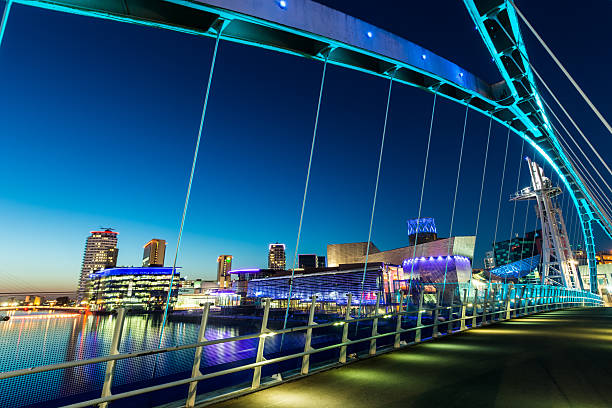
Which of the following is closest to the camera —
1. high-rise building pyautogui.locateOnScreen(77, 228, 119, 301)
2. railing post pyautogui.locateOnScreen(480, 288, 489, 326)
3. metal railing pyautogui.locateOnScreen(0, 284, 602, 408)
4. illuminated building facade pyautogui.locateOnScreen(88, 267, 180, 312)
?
metal railing pyautogui.locateOnScreen(0, 284, 602, 408)

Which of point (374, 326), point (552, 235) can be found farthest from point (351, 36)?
point (552, 235)

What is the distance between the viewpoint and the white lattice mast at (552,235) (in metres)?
36.6

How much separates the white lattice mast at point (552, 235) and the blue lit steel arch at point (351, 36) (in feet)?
81.8

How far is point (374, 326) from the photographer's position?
286 inches

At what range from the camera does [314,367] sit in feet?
20.9

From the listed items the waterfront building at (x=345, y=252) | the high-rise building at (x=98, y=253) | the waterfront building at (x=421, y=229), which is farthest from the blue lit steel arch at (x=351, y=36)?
the high-rise building at (x=98, y=253)

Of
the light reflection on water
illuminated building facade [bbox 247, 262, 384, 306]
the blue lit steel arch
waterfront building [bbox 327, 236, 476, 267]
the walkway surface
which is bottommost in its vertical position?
the light reflection on water

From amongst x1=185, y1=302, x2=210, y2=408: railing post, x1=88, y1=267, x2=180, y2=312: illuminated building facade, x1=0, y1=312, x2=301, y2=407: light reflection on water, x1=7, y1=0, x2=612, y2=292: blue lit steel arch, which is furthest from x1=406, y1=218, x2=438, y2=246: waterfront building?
x1=185, y1=302, x2=210, y2=408: railing post

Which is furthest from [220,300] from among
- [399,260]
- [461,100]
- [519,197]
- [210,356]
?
[461,100]

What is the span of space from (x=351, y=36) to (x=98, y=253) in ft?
482

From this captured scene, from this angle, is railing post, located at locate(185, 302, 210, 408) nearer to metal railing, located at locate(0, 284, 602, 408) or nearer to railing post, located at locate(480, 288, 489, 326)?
metal railing, located at locate(0, 284, 602, 408)

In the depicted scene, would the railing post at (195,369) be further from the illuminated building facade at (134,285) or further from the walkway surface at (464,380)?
the illuminated building facade at (134,285)

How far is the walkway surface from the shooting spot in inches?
168

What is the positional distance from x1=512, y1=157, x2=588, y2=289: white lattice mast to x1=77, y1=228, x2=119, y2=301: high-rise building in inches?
4861
